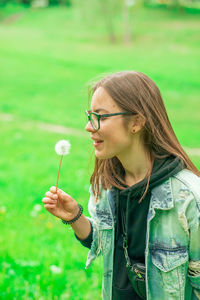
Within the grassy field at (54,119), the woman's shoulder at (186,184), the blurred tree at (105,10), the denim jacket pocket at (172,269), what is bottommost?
the grassy field at (54,119)

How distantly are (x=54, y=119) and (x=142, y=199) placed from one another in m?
9.59

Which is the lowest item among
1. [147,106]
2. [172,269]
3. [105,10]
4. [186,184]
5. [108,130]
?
[172,269]

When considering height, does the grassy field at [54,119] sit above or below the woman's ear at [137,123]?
below

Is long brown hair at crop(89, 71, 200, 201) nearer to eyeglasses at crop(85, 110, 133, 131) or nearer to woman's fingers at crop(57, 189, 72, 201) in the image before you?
eyeglasses at crop(85, 110, 133, 131)

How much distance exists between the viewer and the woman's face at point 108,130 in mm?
2088

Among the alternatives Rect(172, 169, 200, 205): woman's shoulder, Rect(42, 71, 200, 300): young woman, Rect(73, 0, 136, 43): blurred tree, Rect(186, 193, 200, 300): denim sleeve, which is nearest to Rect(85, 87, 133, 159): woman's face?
Rect(42, 71, 200, 300): young woman

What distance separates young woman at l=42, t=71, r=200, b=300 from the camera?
204 centimetres

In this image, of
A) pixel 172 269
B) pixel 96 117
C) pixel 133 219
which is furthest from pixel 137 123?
pixel 172 269

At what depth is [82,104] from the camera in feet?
45.0

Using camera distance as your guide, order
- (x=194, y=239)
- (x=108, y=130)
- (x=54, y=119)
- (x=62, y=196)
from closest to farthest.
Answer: (x=194, y=239), (x=108, y=130), (x=62, y=196), (x=54, y=119)

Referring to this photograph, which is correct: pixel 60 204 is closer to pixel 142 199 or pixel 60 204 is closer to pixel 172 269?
pixel 142 199

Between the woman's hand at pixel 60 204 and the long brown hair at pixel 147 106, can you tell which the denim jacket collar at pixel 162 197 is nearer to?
the long brown hair at pixel 147 106

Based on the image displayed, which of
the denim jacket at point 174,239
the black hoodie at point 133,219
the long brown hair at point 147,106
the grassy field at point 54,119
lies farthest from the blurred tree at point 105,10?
the denim jacket at point 174,239

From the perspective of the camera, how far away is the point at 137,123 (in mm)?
2123
